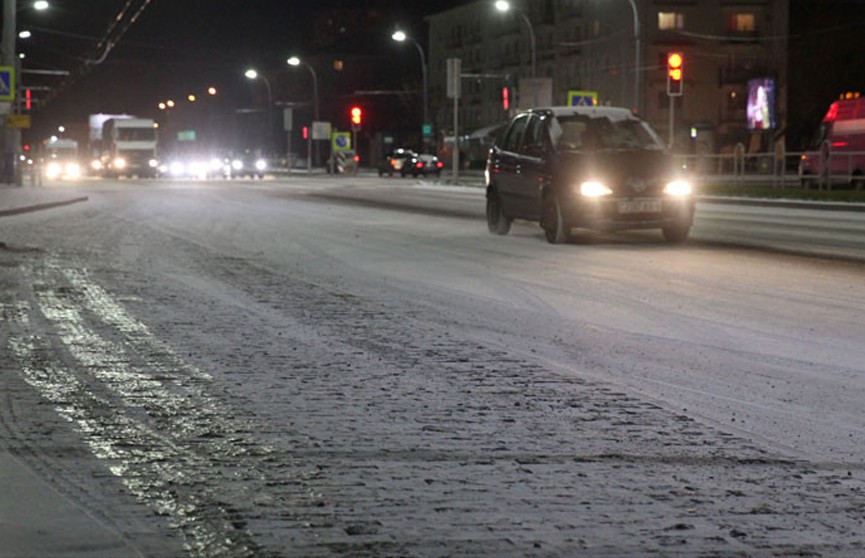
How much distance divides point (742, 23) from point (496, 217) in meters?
67.3

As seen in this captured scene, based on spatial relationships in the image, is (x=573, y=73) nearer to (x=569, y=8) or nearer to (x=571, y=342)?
(x=569, y=8)

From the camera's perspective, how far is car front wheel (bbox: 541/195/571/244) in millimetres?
19500

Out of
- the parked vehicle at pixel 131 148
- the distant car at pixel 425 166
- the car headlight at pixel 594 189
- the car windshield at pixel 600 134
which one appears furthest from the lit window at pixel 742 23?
the car headlight at pixel 594 189

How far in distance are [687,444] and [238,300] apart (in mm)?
6669

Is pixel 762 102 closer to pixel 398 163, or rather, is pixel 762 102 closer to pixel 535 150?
pixel 398 163

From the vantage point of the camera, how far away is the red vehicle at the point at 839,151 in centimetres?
4181

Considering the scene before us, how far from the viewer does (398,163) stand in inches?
3273

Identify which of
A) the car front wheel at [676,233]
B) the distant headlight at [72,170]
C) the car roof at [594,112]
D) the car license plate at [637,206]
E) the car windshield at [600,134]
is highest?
the car roof at [594,112]

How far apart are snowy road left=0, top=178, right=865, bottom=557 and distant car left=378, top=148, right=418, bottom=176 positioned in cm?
6556

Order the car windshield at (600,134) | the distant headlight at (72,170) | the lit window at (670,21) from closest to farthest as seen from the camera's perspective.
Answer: the car windshield at (600,134), the lit window at (670,21), the distant headlight at (72,170)

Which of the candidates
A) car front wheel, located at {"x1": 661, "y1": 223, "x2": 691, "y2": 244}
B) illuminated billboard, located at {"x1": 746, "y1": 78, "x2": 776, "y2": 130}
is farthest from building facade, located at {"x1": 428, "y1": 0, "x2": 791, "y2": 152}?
car front wheel, located at {"x1": 661, "y1": 223, "x2": 691, "y2": 244}

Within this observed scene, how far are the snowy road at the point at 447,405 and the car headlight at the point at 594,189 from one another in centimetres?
314

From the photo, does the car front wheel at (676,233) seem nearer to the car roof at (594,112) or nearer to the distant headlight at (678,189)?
the distant headlight at (678,189)

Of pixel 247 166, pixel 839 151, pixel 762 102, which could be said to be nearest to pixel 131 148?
pixel 247 166
